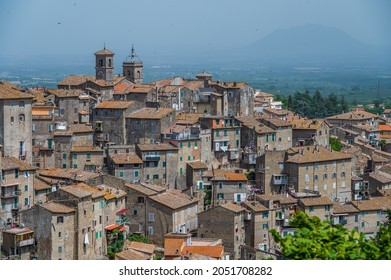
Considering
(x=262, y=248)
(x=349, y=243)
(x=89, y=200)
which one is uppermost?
(x=349, y=243)

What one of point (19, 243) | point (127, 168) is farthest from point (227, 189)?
point (19, 243)

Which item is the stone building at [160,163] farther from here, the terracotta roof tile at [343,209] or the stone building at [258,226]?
the terracotta roof tile at [343,209]

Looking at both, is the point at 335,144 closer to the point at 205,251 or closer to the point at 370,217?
the point at 370,217

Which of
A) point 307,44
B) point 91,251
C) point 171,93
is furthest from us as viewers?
point 307,44

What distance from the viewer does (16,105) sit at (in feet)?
83.8

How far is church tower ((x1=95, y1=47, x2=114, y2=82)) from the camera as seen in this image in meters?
38.7

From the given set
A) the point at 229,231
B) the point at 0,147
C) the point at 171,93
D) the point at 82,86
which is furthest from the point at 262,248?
the point at 82,86

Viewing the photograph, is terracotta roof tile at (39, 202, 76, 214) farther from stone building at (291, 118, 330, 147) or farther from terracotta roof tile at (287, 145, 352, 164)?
stone building at (291, 118, 330, 147)

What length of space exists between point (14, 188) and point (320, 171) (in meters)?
9.20

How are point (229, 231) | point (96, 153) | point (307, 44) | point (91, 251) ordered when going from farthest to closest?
point (307, 44)
point (96, 153)
point (229, 231)
point (91, 251)

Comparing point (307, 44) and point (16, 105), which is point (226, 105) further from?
point (307, 44)

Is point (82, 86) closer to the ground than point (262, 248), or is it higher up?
higher up

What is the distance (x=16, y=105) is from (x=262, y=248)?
23.2 feet

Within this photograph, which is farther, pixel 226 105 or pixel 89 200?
pixel 226 105
